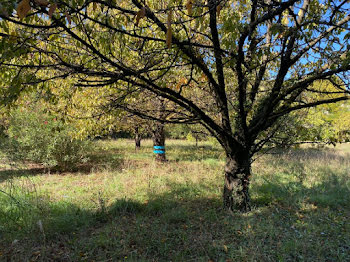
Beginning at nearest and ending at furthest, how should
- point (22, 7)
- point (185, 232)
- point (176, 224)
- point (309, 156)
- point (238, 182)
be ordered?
point (22, 7)
point (185, 232)
point (176, 224)
point (238, 182)
point (309, 156)

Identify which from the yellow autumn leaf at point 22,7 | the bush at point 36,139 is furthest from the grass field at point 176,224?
the bush at point 36,139

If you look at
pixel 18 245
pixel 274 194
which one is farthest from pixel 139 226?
pixel 274 194

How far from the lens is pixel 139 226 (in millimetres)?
3678

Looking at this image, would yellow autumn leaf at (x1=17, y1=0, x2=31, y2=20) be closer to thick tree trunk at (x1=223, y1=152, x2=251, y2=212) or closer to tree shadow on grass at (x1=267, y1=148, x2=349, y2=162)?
thick tree trunk at (x1=223, y1=152, x2=251, y2=212)

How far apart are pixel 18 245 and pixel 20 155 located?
638 cm

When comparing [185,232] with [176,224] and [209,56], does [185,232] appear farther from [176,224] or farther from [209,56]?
[209,56]

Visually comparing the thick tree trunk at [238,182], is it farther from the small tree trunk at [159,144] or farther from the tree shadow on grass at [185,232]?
the small tree trunk at [159,144]

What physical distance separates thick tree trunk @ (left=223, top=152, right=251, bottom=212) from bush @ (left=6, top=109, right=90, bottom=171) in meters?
6.11

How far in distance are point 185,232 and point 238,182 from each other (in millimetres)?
1260

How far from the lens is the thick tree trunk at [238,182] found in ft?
13.0

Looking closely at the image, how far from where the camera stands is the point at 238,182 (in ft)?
13.1

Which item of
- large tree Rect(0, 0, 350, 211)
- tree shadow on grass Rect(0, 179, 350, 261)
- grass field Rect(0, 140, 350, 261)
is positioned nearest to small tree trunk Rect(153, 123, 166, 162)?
grass field Rect(0, 140, 350, 261)

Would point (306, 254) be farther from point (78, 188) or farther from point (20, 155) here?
point (20, 155)

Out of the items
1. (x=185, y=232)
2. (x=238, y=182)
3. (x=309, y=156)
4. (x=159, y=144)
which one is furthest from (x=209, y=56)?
(x=309, y=156)
